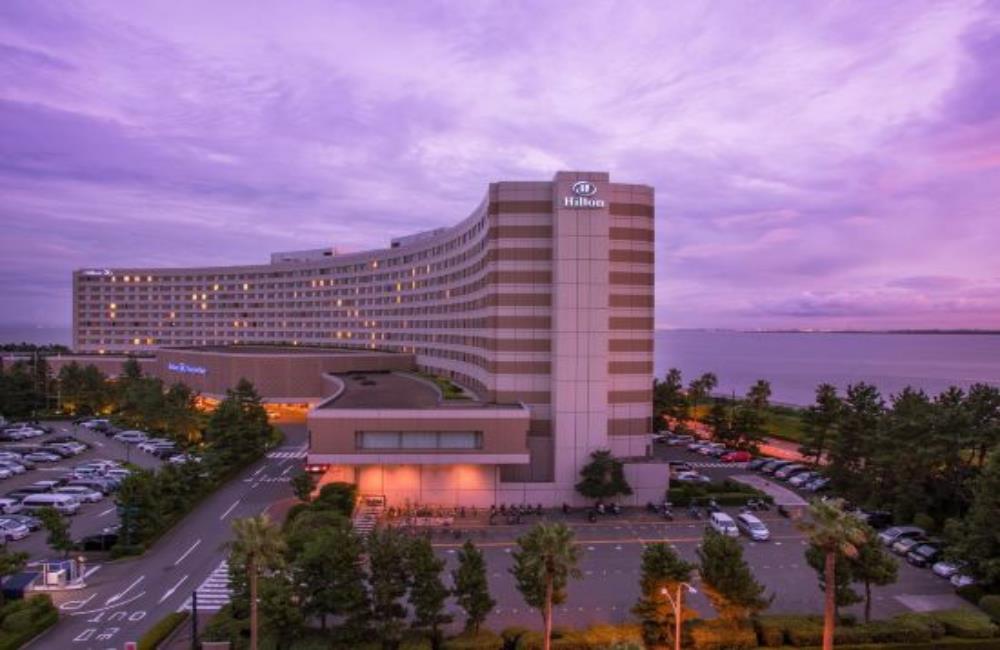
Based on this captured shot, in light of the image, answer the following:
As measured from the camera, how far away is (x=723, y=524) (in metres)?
55.1

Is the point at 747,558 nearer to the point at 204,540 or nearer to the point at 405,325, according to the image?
the point at 204,540

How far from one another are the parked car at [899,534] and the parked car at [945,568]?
413cm

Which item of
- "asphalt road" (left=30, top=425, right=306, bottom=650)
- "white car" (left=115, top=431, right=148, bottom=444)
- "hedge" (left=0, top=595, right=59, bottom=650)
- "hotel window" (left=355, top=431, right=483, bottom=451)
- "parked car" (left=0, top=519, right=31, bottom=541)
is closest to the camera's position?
"hedge" (left=0, top=595, right=59, bottom=650)

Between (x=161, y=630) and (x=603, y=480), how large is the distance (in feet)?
123

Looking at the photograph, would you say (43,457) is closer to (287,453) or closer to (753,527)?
(287,453)

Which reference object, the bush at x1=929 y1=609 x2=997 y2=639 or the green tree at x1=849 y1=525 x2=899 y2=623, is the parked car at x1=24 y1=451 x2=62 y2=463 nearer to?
the green tree at x1=849 y1=525 x2=899 y2=623

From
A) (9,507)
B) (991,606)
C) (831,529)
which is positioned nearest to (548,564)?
(831,529)

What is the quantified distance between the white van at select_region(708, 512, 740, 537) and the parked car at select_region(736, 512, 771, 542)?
68 centimetres

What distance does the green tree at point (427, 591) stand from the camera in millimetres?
35688

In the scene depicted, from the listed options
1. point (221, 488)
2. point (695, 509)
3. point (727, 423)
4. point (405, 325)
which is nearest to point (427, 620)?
A: point (695, 509)

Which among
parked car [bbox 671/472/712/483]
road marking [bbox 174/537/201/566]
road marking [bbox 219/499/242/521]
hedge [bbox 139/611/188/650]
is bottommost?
road marking [bbox 174/537/201/566]

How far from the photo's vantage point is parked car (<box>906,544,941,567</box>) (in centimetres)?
4800

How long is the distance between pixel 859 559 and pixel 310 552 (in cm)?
3082

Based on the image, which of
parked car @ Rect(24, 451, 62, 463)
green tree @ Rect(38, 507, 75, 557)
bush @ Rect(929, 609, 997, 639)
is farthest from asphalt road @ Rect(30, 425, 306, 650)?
bush @ Rect(929, 609, 997, 639)
